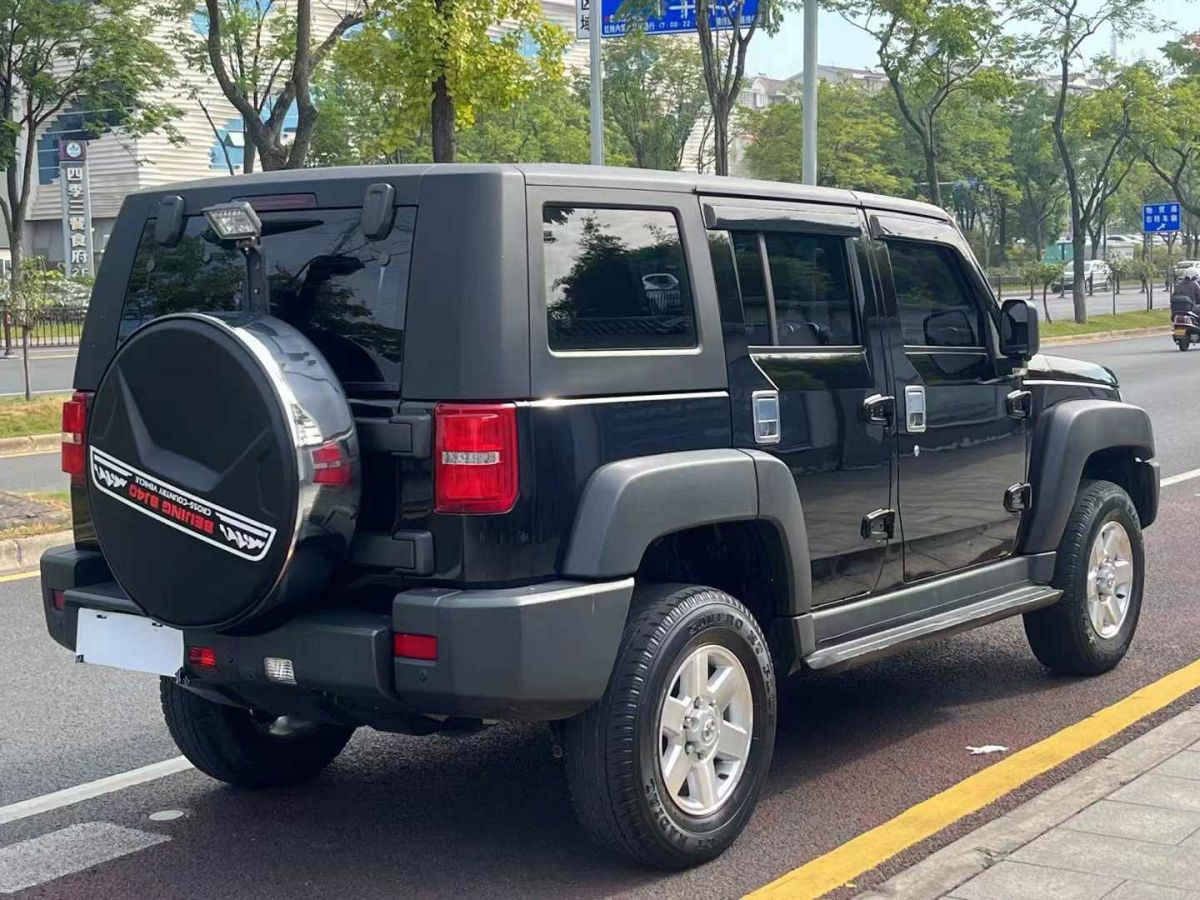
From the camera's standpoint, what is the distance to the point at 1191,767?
503cm

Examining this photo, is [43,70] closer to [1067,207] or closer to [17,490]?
[17,490]

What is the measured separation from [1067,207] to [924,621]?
→ 90.0 meters

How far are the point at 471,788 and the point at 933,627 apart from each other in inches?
64.6

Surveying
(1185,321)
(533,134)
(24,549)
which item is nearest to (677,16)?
(1185,321)

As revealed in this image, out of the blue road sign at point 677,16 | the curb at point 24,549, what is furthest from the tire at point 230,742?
the blue road sign at point 677,16

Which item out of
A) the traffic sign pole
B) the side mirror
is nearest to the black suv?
the side mirror

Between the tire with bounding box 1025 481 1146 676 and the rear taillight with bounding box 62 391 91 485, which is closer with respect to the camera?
the rear taillight with bounding box 62 391 91 485

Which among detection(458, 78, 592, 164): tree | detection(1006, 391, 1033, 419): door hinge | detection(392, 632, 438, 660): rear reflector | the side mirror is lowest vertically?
detection(392, 632, 438, 660): rear reflector

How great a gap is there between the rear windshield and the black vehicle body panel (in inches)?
2.1

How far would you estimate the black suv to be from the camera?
13.5 feet

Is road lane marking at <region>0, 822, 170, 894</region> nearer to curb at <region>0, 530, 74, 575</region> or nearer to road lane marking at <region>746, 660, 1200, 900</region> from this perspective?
road lane marking at <region>746, 660, 1200, 900</region>

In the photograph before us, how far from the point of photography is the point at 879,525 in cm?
534

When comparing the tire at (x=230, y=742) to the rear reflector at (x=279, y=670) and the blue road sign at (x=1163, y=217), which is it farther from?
the blue road sign at (x=1163, y=217)

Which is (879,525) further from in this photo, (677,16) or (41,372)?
(41,372)
